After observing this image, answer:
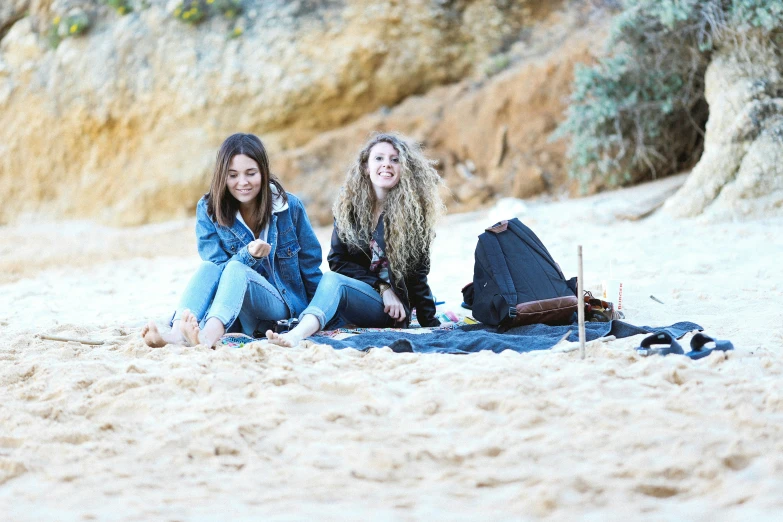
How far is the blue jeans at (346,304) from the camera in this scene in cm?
378

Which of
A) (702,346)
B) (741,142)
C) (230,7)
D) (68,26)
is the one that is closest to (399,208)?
(702,346)

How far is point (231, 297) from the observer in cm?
354

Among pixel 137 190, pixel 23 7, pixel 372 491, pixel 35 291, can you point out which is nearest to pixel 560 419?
pixel 372 491

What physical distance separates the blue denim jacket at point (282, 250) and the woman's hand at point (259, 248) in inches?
6.7

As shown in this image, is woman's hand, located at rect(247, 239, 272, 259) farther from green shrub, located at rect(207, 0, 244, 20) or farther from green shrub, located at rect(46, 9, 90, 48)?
green shrub, located at rect(46, 9, 90, 48)

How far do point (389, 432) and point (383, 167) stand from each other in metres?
2.01

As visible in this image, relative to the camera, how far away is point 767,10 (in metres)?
6.70

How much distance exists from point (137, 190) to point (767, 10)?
25.9 ft

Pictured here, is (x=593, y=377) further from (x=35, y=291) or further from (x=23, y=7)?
(x=23, y=7)

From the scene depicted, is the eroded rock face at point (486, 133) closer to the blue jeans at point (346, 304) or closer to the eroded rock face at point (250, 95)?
the eroded rock face at point (250, 95)

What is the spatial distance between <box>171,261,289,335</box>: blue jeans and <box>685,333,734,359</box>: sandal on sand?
1.84 m

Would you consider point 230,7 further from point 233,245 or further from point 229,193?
point 233,245

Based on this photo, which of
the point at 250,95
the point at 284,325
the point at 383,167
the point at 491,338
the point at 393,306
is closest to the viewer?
the point at 491,338

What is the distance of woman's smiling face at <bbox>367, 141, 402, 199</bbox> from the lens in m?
4.08
